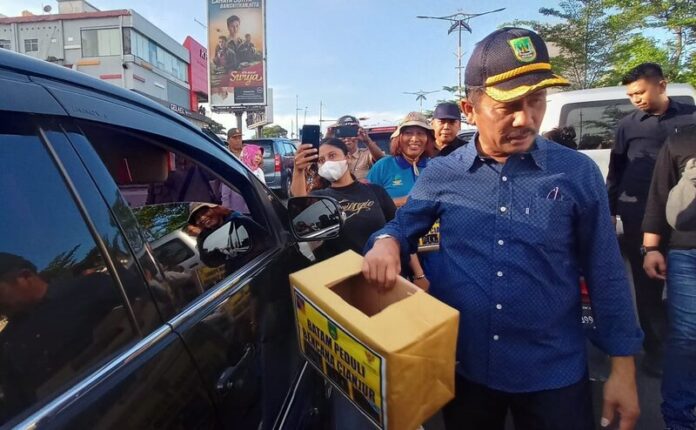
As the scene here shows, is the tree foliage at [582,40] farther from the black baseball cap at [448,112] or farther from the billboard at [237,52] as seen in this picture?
the billboard at [237,52]

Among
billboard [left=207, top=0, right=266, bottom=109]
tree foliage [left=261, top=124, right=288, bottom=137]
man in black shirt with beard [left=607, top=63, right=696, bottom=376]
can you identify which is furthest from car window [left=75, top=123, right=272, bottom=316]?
tree foliage [left=261, top=124, right=288, bottom=137]

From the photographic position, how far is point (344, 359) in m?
1.18

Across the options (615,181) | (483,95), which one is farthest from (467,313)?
(615,181)

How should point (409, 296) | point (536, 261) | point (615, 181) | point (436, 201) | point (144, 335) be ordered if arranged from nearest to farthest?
point (144, 335) → point (409, 296) → point (536, 261) → point (436, 201) → point (615, 181)

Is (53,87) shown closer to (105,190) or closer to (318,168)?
(105,190)

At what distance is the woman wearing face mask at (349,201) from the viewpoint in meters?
2.77

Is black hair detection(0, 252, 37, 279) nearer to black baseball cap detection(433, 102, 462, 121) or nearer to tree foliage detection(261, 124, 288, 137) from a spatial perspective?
black baseball cap detection(433, 102, 462, 121)

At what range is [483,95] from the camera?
140cm

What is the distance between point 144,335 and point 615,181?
12.2ft

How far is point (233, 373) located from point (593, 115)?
15.9 ft

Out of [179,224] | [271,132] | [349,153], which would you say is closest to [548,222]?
[179,224]

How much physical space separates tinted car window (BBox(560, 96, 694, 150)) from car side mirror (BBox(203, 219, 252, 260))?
4138 mm

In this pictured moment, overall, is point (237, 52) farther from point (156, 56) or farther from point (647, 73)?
point (647, 73)

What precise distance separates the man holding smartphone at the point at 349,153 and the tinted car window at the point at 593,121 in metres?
2.03
